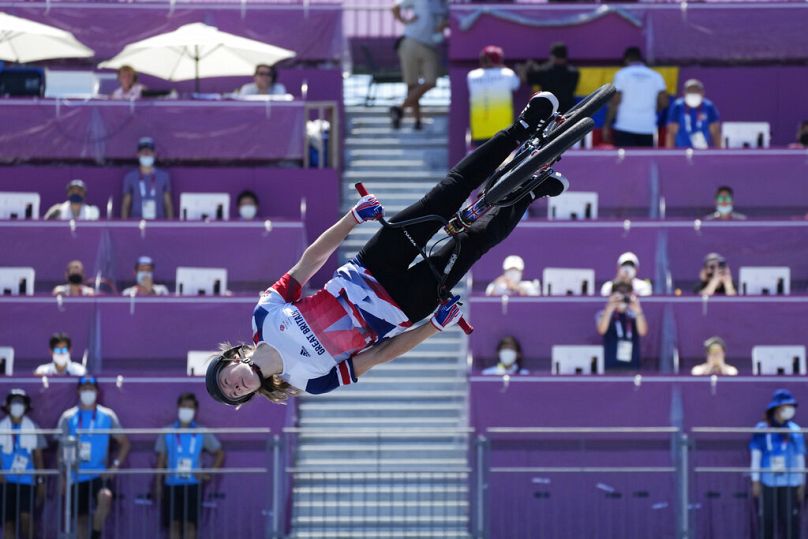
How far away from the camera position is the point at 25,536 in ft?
46.1

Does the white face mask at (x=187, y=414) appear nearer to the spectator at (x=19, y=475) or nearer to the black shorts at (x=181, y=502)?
the black shorts at (x=181, y=502)

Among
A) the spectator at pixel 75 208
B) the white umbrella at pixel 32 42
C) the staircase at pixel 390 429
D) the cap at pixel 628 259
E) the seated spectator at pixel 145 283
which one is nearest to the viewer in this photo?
the staircase at pixel 390 429

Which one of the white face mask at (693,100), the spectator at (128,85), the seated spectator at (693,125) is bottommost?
the seated spectator at (693,125)

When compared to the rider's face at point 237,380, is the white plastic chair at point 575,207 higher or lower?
higher

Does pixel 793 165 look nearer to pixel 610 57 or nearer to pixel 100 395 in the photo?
pixel 610 57

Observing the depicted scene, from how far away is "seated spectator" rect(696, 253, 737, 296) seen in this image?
16734 millimetres

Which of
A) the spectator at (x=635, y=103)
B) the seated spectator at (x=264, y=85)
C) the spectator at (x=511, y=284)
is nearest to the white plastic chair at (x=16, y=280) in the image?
the seated spectator at (x=264, y=85)

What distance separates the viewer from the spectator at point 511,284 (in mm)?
16703

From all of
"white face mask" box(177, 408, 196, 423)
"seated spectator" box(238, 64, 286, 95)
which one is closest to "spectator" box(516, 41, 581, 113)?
"seated spectator" box(238, 64, 286, 95)

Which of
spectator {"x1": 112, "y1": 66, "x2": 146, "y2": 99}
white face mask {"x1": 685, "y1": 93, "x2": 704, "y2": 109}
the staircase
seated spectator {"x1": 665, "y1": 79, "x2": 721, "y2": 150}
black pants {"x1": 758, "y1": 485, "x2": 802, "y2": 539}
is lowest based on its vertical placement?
black pants {"x1": 758, "y1": 485, "x2": 802, "y2": 539}

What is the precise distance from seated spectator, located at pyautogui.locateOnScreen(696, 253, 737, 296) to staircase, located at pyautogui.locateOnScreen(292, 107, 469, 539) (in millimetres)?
2654

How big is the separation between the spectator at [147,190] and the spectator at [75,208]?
400 mm

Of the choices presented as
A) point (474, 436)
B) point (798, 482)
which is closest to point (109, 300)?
Result: point (474, 436)

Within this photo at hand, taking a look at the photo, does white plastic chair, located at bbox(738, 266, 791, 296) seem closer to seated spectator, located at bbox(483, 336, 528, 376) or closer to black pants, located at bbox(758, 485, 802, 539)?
seated spectator, located at bbox(483, 336, 528, 376)
